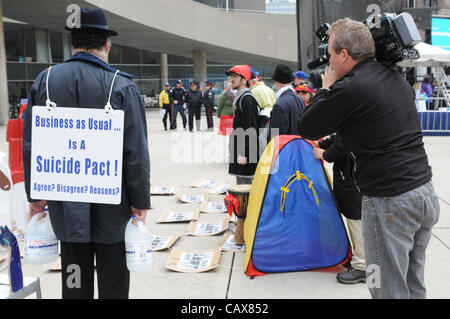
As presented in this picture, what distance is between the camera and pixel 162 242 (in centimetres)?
445

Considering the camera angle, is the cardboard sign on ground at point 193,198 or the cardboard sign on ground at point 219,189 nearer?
the cardboard sign on ground at point 193,198

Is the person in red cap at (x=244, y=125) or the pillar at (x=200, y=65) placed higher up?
the pillar at (x=200, y=65)

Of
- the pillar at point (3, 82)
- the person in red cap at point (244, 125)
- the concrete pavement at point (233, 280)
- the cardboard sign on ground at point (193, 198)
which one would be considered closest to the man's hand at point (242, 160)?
the person in red cap at point (244, 125)

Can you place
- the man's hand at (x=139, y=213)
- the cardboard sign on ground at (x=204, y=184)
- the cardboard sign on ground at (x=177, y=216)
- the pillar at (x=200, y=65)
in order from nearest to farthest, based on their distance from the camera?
the man's hand at (x=139, y=213), the cardboard sign on ground at (x=177, y=216), the cardboard sign on ground at (x=204, y=184), the pillar at (x=200, y=65)

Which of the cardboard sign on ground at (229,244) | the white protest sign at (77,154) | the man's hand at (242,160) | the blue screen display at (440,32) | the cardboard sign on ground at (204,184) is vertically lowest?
the cardboard sign on ground at (229,244)

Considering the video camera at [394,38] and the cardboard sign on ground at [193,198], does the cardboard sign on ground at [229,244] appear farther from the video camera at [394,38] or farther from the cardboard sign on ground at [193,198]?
the video camera at [394,38]

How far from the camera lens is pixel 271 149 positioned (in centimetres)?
374

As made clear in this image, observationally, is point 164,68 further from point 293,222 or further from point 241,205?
point 293,222

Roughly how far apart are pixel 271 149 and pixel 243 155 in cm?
109

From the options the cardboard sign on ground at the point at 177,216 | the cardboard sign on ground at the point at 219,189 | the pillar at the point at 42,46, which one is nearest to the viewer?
the cardboard sign on ground at the point at 177,216

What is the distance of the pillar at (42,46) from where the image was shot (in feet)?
97.5

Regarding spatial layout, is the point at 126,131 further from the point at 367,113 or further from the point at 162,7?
the point at 162,7

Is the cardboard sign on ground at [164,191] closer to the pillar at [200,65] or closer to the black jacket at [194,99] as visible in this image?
the black jacket at [194,99]

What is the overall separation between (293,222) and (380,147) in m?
1.67
